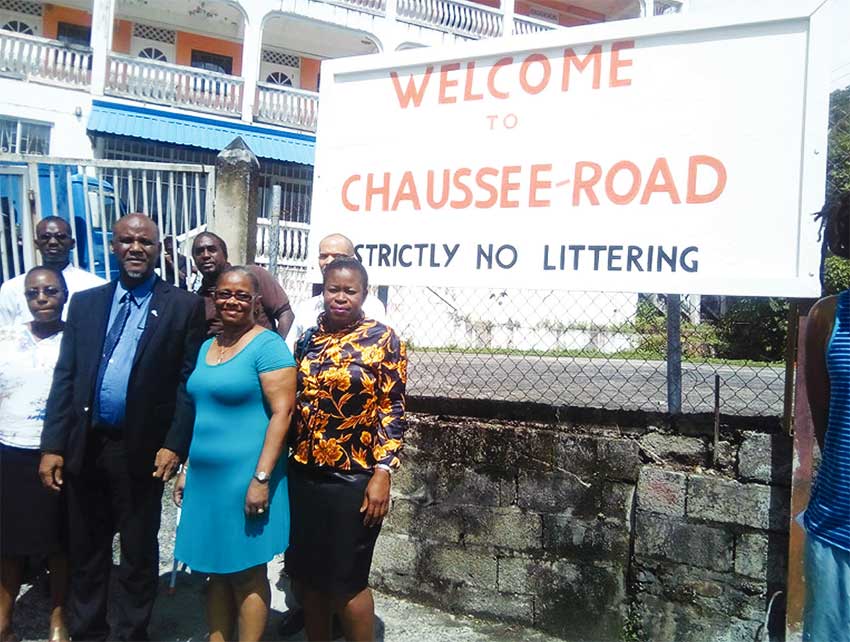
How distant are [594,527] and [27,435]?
2468 millimetres

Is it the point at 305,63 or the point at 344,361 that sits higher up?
the point at 305,63

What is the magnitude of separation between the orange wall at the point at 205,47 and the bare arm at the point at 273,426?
16287 mm

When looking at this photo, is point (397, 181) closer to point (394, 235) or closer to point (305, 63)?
point (394, 235)

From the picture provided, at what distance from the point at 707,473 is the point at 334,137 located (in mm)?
2502

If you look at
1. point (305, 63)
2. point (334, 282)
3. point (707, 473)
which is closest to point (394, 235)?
point (334, 282)

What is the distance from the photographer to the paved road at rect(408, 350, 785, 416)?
4465 mm

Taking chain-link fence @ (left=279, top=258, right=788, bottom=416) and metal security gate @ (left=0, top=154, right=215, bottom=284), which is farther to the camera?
chain-link fence @ (left=279, top=258, right=788, bottom=416)

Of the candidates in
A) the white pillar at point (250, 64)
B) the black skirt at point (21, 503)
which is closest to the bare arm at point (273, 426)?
the black skirt at point (21, 503)

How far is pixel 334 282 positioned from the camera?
2461 mm

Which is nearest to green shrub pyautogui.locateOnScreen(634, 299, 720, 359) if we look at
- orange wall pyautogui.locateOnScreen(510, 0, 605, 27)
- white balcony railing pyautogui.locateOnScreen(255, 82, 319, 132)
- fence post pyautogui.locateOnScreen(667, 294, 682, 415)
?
fence post pyautogui.locateOnScreen(667, 294, 682, 415)

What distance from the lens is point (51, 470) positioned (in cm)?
270

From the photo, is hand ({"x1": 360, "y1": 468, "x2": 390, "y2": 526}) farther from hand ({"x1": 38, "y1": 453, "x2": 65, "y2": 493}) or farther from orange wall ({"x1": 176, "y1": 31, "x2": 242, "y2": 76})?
orange wall ({"x1": 176, "y1": 31, "x2": 242, "y2": 76})

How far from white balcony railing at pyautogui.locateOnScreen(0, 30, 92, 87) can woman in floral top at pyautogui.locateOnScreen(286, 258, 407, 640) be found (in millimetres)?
13949

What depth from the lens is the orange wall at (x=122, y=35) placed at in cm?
1596
